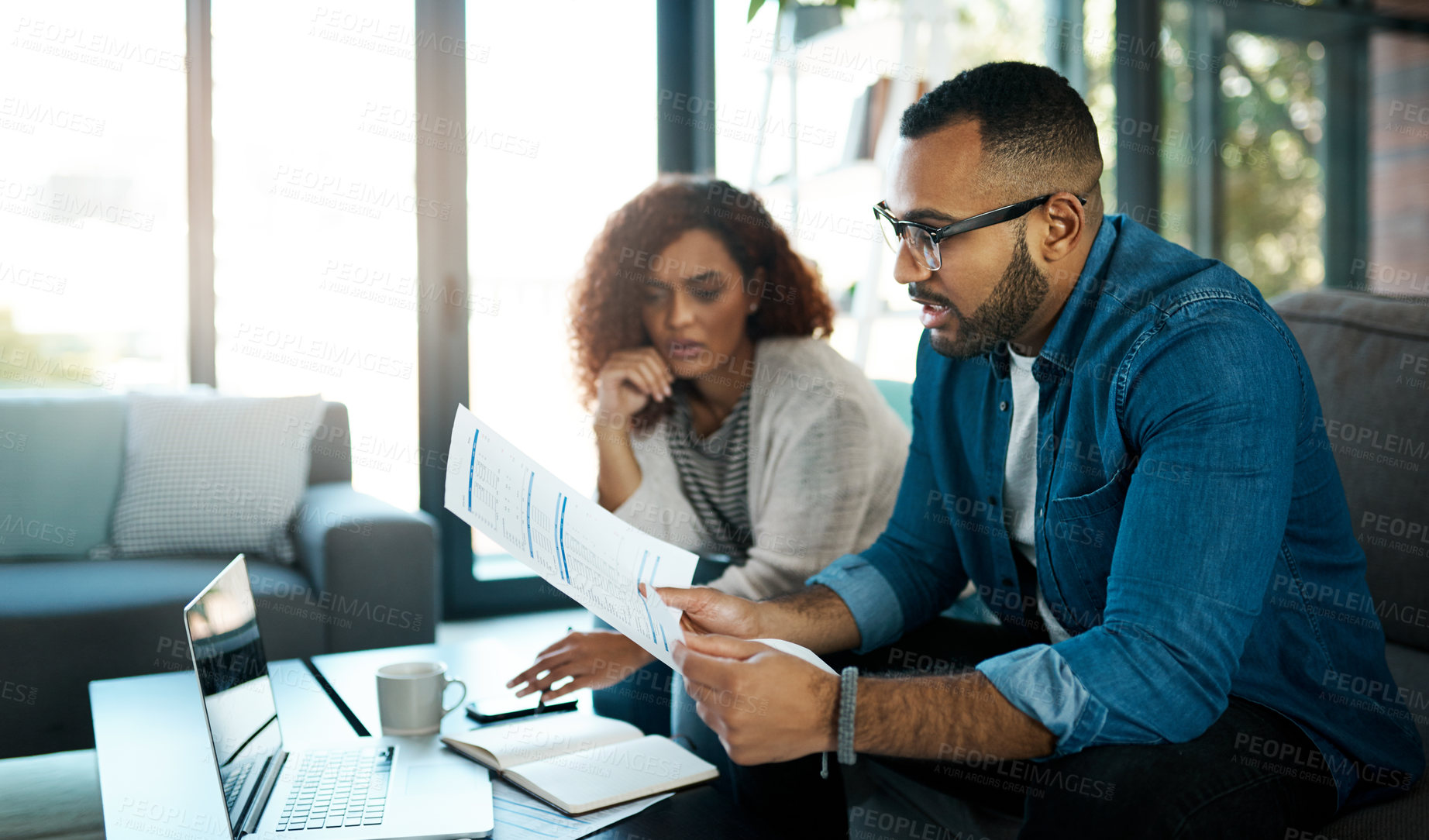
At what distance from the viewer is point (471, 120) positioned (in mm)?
3035

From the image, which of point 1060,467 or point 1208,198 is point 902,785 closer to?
point 1060,467

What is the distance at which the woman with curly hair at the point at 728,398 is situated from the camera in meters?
1.56

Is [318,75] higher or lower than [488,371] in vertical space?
higher

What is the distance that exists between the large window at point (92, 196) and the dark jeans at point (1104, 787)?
98.0 inches

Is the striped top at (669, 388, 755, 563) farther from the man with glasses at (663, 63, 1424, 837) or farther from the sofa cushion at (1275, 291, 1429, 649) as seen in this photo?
the sofa cushion at (1275, 291, 1429, 649)

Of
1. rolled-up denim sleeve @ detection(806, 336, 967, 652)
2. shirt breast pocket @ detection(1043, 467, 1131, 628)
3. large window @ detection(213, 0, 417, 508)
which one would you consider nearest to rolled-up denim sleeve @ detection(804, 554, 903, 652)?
rolled-up denim sleeve @ detection(806, 336, 967, 652)

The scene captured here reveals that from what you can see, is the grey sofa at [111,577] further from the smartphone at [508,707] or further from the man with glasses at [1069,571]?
the man with glasses at [1069,571]

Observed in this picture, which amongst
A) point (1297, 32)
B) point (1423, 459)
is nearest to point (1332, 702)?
point (1423, 459)

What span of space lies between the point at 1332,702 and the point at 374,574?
1662 mm

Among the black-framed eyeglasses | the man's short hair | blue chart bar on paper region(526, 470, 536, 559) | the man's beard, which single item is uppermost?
the man's short hair

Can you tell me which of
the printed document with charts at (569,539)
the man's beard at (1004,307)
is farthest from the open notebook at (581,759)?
the man's beard at (1004,307)

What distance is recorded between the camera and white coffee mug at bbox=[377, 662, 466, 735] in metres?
1.12

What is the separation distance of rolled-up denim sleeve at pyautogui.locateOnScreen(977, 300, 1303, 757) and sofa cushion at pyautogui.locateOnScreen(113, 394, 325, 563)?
181 cm

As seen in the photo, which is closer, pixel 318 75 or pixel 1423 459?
pixel 1423 459
